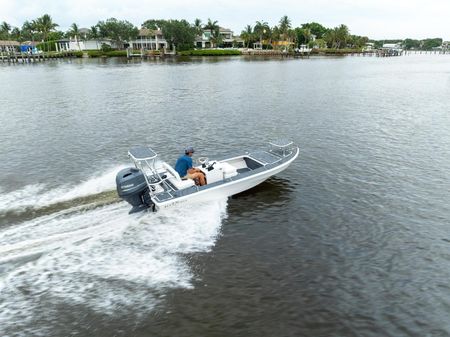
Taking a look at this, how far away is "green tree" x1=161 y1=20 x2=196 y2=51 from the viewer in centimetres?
12938

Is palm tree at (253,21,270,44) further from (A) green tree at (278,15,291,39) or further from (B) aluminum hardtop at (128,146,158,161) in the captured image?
(B) aluminum hardtop at (128,146,158,161)

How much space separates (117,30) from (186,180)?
134 meters

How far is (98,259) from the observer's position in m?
10.8

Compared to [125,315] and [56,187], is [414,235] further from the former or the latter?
[56,187]

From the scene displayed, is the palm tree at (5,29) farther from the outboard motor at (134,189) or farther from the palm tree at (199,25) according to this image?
the outboard motor at (134,189)

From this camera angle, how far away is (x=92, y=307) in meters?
9.18

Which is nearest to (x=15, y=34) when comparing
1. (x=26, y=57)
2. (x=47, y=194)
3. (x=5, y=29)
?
(x=5, y=29)

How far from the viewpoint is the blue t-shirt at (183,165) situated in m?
14.1

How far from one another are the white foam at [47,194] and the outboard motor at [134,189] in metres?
3.33

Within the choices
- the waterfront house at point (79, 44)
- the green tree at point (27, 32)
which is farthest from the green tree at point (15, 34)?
the waterfront house at point (79, 44)

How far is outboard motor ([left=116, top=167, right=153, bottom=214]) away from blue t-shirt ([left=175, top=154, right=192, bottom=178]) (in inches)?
75.9

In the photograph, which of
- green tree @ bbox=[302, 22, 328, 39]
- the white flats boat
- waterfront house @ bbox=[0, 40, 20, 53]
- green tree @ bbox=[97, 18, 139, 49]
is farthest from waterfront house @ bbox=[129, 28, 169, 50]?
the white flats boat

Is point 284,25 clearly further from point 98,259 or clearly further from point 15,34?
point 98,259

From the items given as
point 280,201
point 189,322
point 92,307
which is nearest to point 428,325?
point 189,322
